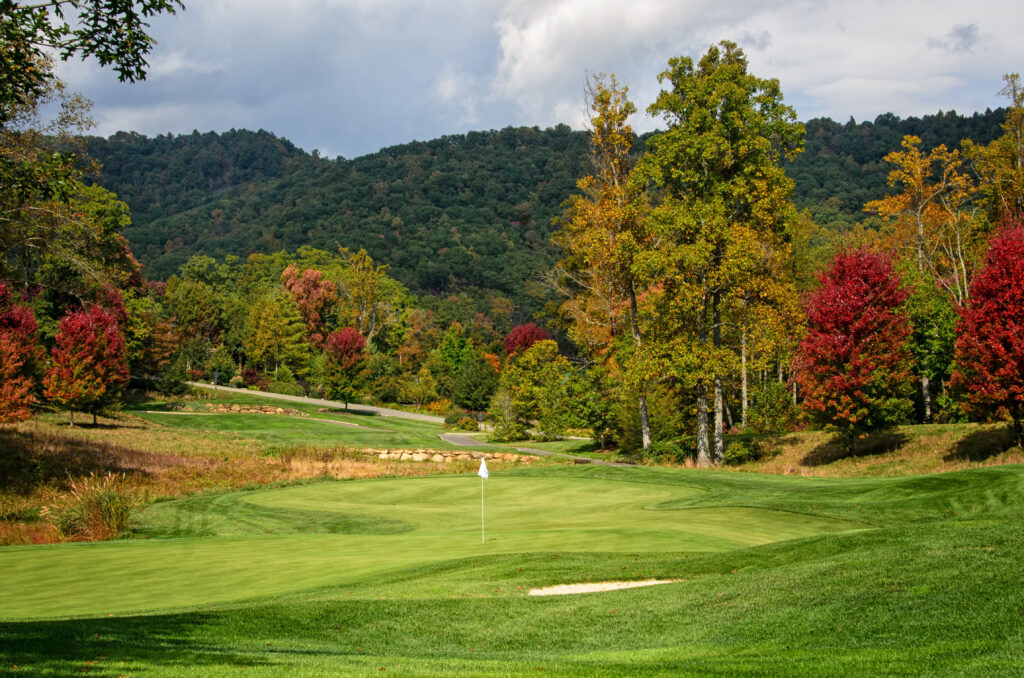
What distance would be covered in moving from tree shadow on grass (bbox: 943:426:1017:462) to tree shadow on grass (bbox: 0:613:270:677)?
24753 millimetres

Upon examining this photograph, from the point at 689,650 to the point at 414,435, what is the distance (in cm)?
4434

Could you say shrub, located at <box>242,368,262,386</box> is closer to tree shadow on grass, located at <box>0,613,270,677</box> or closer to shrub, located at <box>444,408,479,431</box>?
shrub, located at <box>444,408,479,431</box>

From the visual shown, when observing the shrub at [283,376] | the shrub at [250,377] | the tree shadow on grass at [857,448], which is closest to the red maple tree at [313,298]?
the shrub at [283,376]

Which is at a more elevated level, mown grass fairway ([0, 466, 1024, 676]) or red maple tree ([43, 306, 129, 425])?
red maple tree ([43, 306, 129, 425])

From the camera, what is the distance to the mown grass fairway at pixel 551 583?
19.4ft

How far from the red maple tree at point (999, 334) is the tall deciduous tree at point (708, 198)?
820cm

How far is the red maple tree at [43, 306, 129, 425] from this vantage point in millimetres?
37719

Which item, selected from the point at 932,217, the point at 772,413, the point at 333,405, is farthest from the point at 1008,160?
the point at 333,405

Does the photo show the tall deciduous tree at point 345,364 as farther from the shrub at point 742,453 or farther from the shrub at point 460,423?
the shrub at point 742,453

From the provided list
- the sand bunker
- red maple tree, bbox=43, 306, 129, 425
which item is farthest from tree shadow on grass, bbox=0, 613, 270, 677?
red maple tree, bbox=43, 306, 129, 425

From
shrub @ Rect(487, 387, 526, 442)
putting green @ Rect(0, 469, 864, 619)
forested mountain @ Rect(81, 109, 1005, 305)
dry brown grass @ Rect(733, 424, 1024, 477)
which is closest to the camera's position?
putting green @ Rect(0, 469, 864, 619)

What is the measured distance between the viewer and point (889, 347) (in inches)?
1003

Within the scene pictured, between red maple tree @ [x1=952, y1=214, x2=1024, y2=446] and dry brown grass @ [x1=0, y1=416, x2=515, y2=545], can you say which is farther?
red maple tree @ [x1=952, y1=214, x2=1024, y2=446]

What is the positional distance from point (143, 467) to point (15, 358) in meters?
11.8
